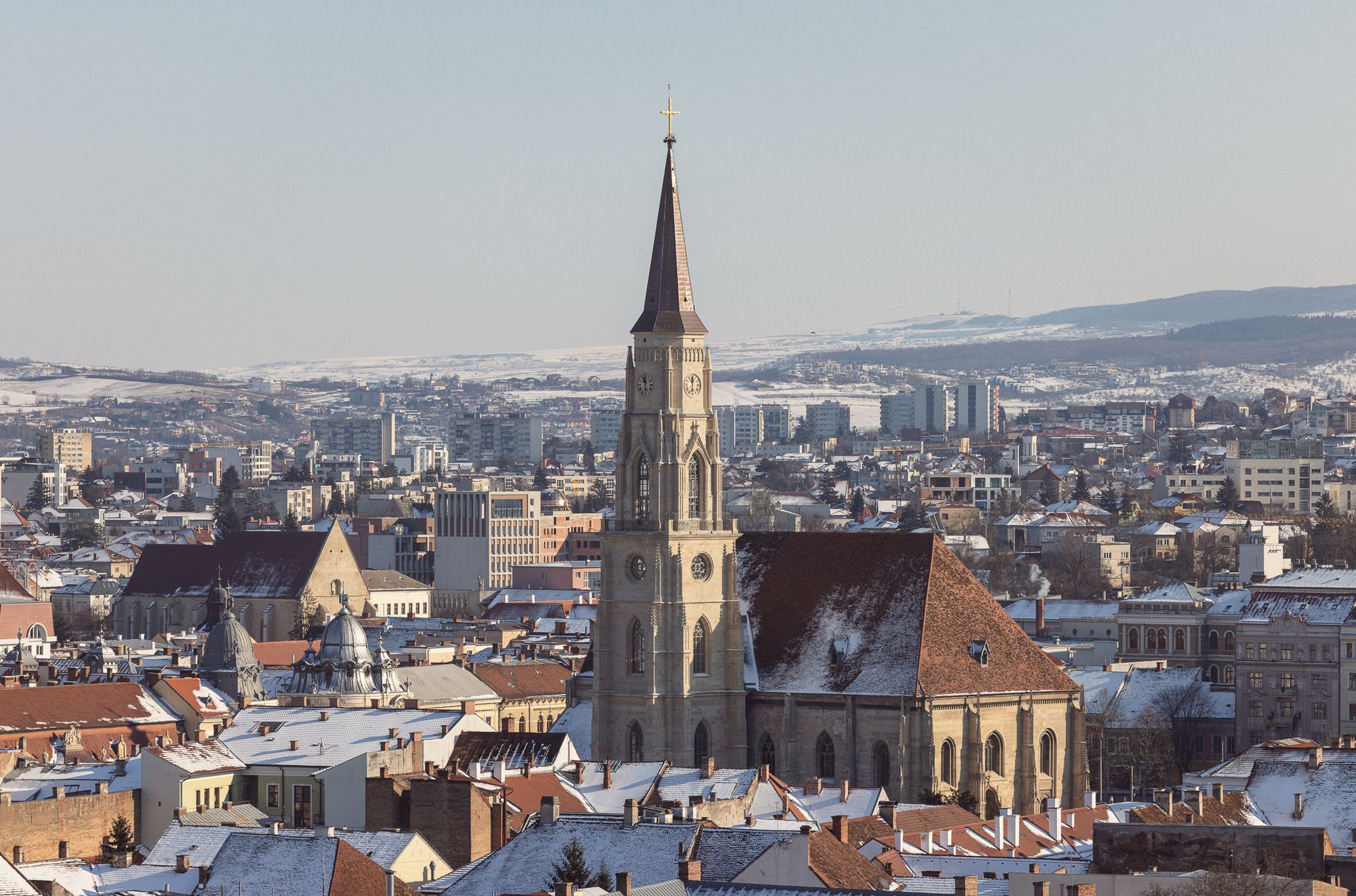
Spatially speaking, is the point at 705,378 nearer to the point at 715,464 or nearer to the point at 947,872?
the point at 715,464

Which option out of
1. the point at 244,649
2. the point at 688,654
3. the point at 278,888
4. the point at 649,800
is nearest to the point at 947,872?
the point at 649,800

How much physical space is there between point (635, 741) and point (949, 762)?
745 centimetres

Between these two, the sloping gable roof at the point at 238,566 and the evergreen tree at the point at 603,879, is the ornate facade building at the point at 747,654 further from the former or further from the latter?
the sloping gable roof at the point at 238,566

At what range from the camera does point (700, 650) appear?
3113 inches

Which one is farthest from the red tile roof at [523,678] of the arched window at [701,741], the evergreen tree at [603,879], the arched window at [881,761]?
the evergreen tree at [603,879]

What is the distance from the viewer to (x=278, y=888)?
47.3 meters

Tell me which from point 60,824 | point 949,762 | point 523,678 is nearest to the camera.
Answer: point 60,824

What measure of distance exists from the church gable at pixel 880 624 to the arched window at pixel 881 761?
1.24 meters

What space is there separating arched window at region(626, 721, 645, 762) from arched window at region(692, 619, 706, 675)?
1.93 m

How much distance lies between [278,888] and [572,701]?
115 feet

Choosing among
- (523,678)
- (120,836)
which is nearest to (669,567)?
(120,836)

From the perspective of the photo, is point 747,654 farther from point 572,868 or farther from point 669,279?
point 572,868

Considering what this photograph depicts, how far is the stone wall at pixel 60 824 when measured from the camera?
59344 mm

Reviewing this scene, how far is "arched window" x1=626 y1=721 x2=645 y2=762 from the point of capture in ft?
257
